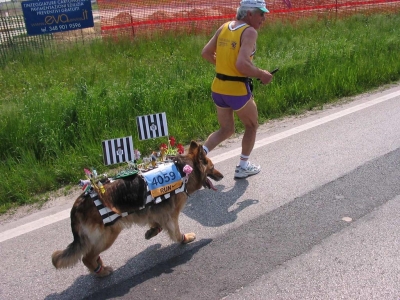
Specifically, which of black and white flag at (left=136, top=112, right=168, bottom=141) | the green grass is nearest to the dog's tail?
black and white flag at (left=136, top=112, right=168, bottom=141)

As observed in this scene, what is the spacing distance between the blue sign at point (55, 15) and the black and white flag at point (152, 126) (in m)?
6.94

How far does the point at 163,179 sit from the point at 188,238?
0.71 meters

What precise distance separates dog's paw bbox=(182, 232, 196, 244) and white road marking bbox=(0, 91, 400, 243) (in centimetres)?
136

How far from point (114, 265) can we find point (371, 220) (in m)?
2.46

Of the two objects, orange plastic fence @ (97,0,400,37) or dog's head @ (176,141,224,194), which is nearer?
dog's head @ (176,141,224,194)

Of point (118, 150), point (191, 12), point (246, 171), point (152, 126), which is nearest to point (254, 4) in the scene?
point (152, 126)

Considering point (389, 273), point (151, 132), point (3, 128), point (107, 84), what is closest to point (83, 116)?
point (3, 128)

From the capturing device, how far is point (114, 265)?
370 cm

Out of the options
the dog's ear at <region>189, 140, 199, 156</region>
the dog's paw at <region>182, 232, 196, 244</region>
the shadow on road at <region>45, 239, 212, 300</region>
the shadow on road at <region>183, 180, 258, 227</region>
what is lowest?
the shadow on road at <region>183, 180, 258, 227</region>

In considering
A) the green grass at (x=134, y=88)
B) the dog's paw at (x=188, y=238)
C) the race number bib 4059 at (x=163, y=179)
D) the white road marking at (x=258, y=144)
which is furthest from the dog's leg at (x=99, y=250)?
the green grass at (x=134, y=88)

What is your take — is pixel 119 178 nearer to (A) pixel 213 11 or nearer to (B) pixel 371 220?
(B) pixel 371 220

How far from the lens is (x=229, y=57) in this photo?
4.68 metres

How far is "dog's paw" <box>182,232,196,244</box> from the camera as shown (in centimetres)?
393

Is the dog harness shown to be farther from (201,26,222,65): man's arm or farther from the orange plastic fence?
the orange plastic fence
